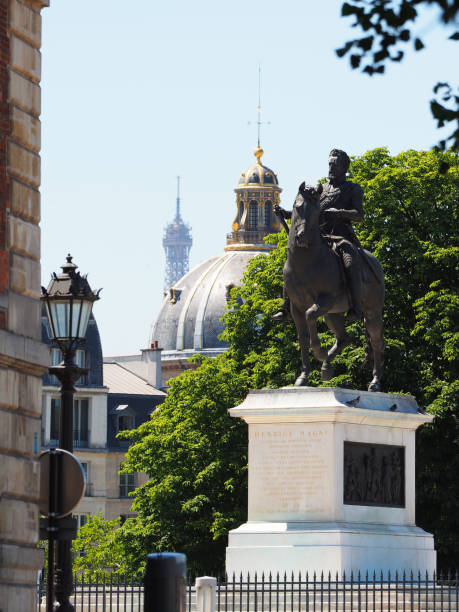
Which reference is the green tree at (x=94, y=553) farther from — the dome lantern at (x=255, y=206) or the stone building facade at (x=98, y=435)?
the dome lantern at (x=255, y=206)

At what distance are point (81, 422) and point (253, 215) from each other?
64.9m

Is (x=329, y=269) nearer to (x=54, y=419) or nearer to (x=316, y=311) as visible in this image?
(x=316, y=311)

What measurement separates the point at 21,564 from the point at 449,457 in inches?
1018

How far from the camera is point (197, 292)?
15800 centimetres

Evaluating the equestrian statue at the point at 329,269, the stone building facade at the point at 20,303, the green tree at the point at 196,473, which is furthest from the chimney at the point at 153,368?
the stone building facade at the point at 20,303

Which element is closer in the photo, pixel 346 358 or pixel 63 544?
pixel 63 544

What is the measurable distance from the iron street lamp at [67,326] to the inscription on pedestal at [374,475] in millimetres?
9320

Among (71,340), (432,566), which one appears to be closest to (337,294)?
(432,566)

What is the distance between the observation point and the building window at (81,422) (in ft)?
320

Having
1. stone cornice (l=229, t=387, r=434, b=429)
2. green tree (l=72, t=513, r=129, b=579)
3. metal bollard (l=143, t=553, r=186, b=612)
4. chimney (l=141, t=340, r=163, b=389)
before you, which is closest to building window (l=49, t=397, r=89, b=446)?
green tree (l=72, t=513, r=129, b=579)

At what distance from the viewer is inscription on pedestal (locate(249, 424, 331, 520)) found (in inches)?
1091

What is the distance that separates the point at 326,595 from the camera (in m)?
26.3

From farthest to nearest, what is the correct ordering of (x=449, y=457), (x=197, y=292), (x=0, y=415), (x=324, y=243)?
(x=197, y=292)
(x=449, y=457)
(x=324, y=243)
(x=0, y=415)

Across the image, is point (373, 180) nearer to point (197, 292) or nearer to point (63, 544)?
point (63, 544)
